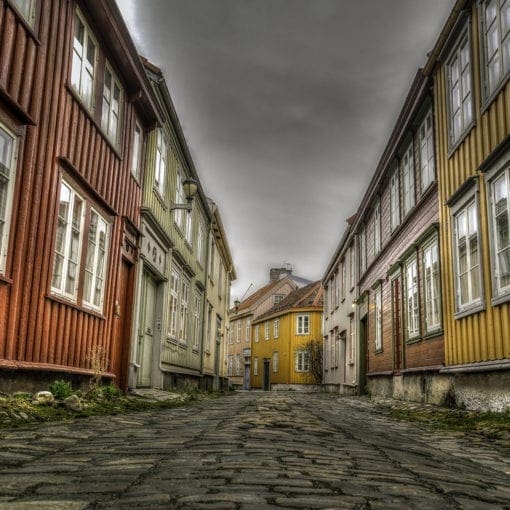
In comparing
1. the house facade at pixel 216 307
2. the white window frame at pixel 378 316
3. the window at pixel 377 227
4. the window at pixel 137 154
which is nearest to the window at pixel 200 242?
the house facade at pixel 216 307

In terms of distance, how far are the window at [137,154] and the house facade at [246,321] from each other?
1687 inches

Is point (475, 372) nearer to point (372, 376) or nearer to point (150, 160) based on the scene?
point (150, 160)

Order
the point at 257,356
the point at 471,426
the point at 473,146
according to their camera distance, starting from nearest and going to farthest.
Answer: the point at 471,426 → the point at 473,146 → the point at 257,356

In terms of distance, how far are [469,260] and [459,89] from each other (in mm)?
2912

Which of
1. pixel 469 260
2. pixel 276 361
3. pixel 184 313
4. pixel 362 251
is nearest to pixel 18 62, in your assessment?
pixel 469 260

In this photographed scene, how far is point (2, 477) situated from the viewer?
258 cm

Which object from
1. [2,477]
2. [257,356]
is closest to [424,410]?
[2,477]

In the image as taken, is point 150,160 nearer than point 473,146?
No

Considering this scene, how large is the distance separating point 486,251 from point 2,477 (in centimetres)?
742

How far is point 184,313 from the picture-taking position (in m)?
16.9

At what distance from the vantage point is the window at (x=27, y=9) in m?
6.34

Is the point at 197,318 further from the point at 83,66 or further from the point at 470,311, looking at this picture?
the point at 83,66

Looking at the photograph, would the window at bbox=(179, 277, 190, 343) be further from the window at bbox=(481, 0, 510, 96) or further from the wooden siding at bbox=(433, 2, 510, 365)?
the window at bbox=(481, 0, 510, 96)

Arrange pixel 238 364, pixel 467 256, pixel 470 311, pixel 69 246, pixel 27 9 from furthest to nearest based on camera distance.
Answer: pixel 238 364 < pixel 467 256 < pixel 470 311 < pixel 69 246 < pixel 27 9
